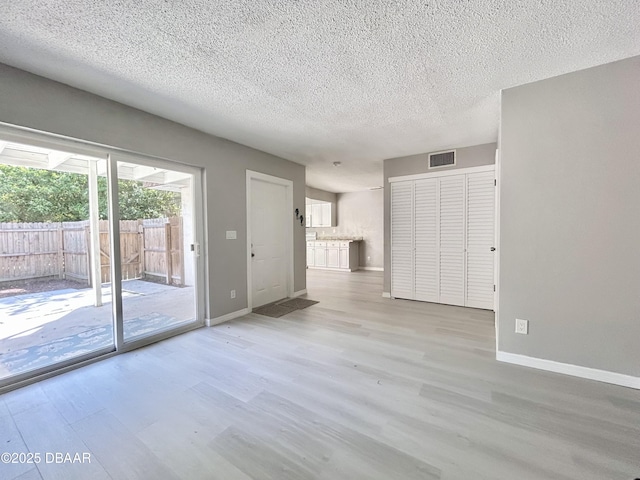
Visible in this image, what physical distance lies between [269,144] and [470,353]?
360cm

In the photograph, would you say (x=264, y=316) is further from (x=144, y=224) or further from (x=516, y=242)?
(x=516, y=242)

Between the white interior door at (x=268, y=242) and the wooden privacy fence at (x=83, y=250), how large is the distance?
1.17 metres

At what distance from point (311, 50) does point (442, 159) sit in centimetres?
321

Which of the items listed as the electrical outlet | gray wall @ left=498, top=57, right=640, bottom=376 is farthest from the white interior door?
the electrical outlet

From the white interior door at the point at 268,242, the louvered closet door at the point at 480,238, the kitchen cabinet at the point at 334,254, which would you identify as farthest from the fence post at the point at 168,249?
the kitchen cabinet at the point at 334,254

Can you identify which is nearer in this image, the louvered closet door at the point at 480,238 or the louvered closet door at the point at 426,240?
the louvered closet door at the point at 480,238

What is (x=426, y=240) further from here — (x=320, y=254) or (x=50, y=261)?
(x=50, y=261)

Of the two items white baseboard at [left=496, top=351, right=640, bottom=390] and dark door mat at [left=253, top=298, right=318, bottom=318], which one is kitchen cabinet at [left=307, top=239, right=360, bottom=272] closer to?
dark door mat at [left=253, top=298, right=318, bottom=318]

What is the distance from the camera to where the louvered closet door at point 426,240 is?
4.43 m

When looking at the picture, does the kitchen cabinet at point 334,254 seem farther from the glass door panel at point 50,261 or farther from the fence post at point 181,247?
the glass door panel at point 50,261

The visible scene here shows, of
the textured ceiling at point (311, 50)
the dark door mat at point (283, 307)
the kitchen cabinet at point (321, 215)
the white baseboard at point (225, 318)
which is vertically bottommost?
the dark door mat at point (283, 307)

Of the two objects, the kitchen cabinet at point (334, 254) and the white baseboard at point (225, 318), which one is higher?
the kitchen cabinet at point (334, 254)

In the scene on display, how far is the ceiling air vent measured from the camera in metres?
4.26

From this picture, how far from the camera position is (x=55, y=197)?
7.97 feet
